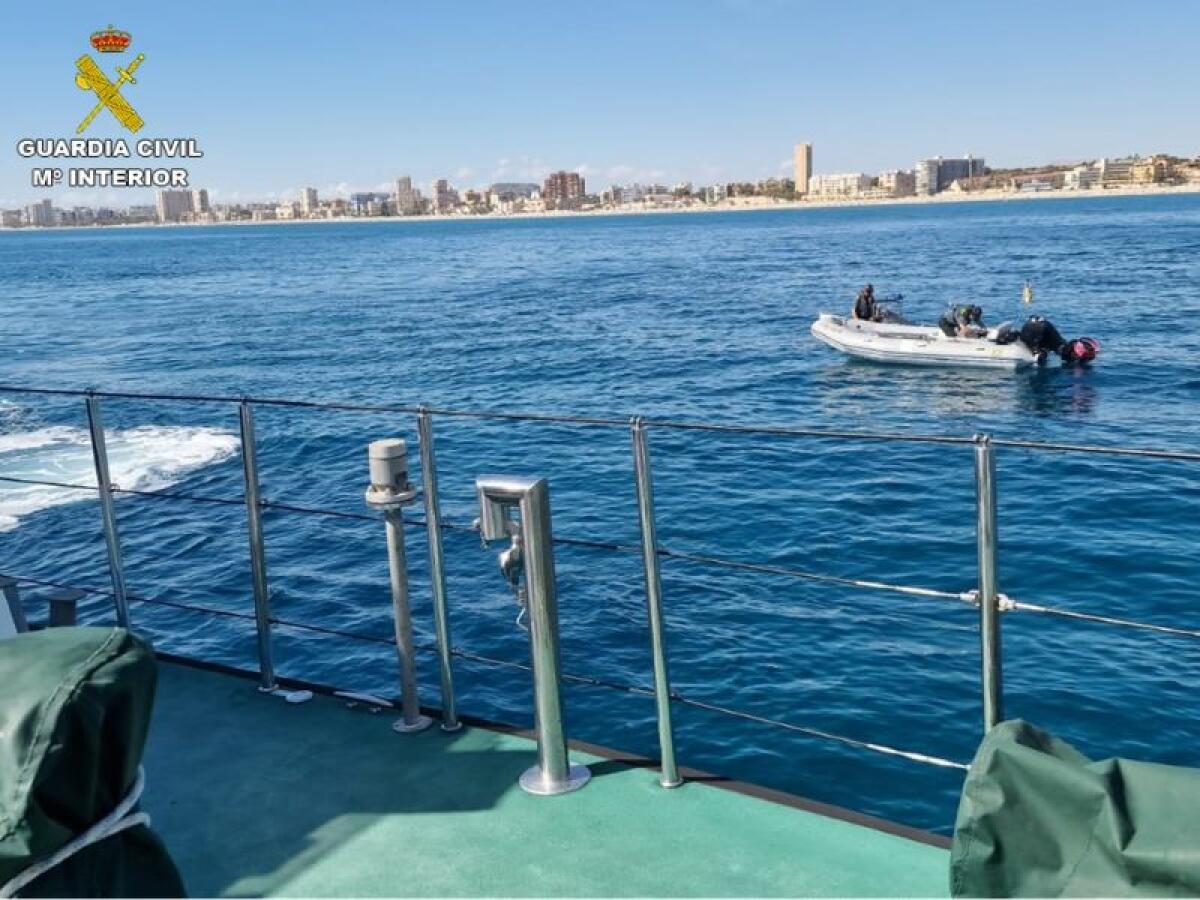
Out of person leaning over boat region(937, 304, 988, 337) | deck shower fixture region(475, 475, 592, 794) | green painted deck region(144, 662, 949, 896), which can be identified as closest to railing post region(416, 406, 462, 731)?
green painted deck region(144, 662, 949, 896)

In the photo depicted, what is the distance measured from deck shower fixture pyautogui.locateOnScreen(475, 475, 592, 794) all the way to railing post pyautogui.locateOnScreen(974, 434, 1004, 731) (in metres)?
1.38

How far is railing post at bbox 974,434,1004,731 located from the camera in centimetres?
328

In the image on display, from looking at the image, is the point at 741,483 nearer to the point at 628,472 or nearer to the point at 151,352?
the point at 628,472

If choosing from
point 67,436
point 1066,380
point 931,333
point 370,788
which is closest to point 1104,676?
point 370,788

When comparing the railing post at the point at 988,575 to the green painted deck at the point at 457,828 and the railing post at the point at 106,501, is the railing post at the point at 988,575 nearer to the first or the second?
the green painted deck at the point at 457,828

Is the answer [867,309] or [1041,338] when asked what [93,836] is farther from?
[867,309]

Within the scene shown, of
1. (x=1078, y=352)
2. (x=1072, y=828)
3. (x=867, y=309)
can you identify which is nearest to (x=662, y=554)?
(x=1072, y=828)

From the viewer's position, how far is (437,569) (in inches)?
180

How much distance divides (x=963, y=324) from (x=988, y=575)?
95.0ft

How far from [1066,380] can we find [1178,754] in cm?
2058

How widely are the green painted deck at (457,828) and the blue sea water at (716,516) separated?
4.86 metres

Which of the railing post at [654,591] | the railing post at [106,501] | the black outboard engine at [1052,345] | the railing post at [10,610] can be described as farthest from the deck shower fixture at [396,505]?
the black outboard engine at [1052,345]

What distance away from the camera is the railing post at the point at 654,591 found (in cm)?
389

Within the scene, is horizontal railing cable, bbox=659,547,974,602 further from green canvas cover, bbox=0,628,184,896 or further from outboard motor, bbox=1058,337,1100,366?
outboard motor, bbox=1058,337,1100,366
